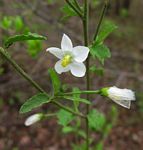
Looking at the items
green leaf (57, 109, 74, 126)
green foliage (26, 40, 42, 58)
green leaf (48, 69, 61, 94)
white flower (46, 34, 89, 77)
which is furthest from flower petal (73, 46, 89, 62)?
green foliage (26, 40, 42, 58)

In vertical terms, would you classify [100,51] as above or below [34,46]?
above

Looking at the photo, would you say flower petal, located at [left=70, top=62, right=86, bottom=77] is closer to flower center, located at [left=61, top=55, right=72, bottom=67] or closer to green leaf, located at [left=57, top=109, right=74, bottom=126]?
flower center, located at [left=61, top=55, right=72, bottom=67]

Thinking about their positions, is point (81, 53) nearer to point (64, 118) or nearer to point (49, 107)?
point (64, 118)

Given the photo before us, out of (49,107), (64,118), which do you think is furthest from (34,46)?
(49,107)

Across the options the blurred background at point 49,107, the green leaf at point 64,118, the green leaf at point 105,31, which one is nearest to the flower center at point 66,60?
the green leaf at point 105,31

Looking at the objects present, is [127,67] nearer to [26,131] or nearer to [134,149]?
[134,149]
